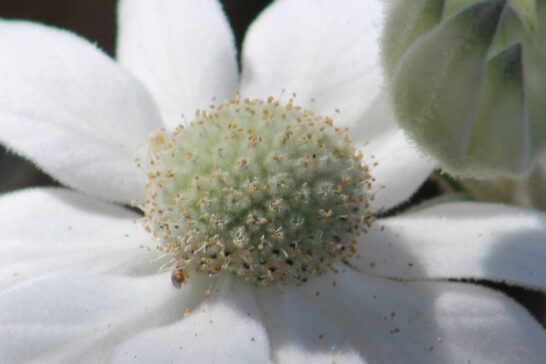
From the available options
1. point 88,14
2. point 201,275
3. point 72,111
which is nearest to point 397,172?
point 201,275

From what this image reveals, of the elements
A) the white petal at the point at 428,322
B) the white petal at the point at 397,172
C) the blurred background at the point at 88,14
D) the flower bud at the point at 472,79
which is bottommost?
the blurred background at the point at 88,14

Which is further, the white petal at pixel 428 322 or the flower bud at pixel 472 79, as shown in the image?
the white petal at pixel 428 322

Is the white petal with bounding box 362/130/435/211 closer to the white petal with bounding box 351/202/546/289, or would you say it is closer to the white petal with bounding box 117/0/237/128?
the white petal with bounding box 351/202/546/289

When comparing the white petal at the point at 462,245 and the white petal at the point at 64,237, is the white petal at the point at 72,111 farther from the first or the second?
the white petal at the point at 462,245

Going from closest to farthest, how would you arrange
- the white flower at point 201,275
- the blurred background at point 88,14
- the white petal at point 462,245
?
the white flower at point 201,275
the white petal at point 462,245
the blurred background at point 88,14

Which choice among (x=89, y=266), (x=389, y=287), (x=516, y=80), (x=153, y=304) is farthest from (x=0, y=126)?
(x=516, y=80)

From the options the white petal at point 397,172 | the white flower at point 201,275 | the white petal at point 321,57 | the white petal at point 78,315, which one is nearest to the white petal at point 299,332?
the white flower at point 201,275
